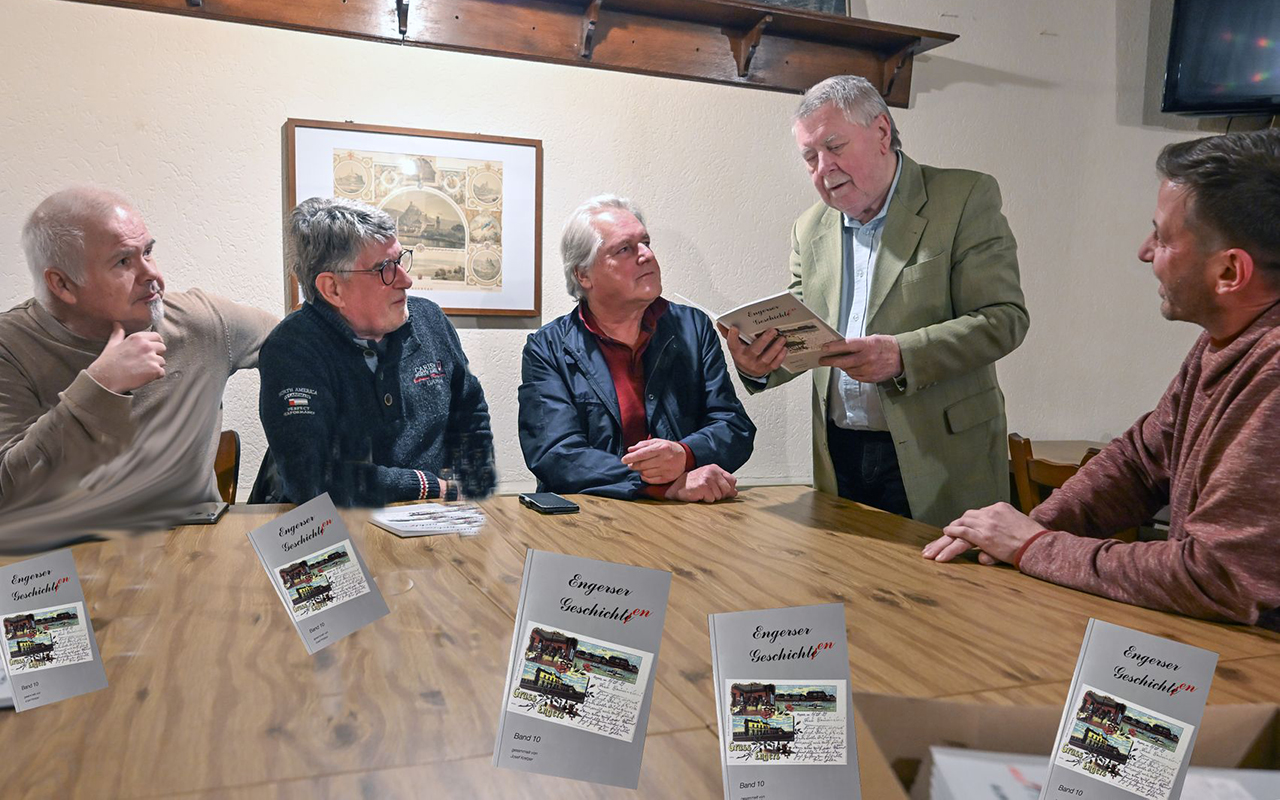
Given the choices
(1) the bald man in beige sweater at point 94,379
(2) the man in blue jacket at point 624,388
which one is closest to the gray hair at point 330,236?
(1) the bald man in beige sweater at point 94,379

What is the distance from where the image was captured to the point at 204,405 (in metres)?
0.95

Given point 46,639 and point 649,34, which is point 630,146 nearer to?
point 649,34

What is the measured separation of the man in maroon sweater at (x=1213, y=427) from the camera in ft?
2.64

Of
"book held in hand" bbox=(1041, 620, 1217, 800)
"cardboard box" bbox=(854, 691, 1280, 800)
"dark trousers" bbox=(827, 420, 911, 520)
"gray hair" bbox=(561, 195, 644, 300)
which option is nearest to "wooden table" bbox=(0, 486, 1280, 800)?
"cardboard box" bbox=(854, 691, 1280, 800)

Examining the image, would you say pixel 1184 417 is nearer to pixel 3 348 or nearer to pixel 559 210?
pixel 3 348

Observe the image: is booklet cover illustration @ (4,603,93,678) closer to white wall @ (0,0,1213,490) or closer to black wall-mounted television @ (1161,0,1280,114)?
white wall @ (0,0,1213,490)

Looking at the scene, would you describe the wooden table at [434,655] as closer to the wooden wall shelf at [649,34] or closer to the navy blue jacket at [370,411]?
the navy blue jacket at [370,411]

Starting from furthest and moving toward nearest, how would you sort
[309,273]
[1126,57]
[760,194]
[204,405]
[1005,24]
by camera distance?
[1126,57]
[1005,24]
[760,194]
[309,273]
[204,405]

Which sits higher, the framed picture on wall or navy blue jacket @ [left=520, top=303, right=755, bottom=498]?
the framed picture on wall

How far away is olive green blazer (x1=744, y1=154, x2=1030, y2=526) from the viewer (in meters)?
1.47

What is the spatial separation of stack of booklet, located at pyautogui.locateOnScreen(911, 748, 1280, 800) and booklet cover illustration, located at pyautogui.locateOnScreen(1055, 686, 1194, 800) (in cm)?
7

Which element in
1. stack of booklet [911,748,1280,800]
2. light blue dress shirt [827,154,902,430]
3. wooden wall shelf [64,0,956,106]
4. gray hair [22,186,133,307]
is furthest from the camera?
wooden wall shelf [64,0,956,106]

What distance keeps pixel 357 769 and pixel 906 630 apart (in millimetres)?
496

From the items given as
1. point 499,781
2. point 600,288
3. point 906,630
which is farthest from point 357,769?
point 600,288
